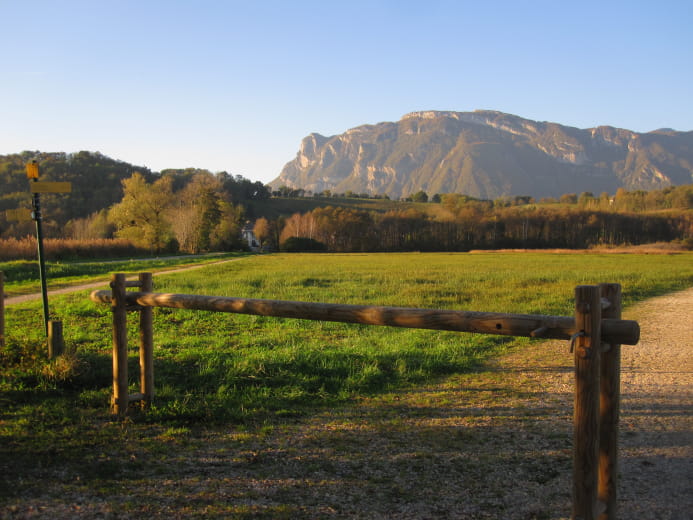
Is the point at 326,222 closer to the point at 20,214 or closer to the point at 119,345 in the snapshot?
the point at 20,214

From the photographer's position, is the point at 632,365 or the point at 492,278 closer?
the point at 632,365

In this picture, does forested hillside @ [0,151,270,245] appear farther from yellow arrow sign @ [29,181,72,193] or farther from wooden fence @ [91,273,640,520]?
wooden fence @ [91,273,640,520]

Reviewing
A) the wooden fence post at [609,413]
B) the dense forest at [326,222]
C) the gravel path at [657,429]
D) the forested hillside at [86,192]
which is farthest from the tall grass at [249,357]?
the dense forest at [326,222]

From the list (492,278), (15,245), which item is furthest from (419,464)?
(15,245)

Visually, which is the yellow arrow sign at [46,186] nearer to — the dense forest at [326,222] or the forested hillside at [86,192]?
the forested hillside at [86,192]

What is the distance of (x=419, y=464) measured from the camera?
4.24 metres

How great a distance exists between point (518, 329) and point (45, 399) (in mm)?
5482

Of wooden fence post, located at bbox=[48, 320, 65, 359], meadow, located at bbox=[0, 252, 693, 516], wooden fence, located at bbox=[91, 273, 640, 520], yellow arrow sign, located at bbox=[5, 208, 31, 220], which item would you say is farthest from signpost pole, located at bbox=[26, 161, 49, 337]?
wooden fence, located at bbox=[91, 273, 640, 520]

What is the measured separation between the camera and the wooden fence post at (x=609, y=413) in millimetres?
3238

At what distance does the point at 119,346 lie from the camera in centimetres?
541

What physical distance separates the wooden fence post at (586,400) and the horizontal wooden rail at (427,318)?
0.33 feet

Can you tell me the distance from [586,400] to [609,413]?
394mm

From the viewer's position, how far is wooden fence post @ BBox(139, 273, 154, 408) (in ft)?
18.1

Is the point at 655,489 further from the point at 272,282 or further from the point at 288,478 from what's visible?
the point at 272,282
